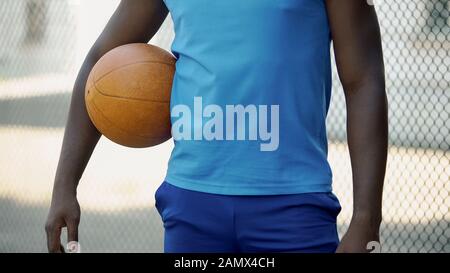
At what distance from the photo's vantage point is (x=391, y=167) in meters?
5.49

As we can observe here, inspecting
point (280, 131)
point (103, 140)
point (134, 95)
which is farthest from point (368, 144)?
point (103, 140)

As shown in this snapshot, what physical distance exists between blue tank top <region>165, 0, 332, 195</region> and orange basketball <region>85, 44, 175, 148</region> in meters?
0.16

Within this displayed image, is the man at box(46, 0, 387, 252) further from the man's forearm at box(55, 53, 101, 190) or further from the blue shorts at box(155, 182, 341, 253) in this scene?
the man's forearm at box(55, 53, 101, 190)

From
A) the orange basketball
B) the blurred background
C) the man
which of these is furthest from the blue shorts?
the blurred background

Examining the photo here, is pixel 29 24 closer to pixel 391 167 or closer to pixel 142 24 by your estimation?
pixel 391 167

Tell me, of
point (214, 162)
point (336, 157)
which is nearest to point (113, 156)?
point (336, 157)

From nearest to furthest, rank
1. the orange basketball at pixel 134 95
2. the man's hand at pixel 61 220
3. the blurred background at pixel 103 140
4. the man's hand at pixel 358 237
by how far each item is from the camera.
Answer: the man's hand at pixel 358 237 < the orange basketball at pixel 134 95 < the man's hand at pixel 61 220 < the blurred background at pixel 103 140

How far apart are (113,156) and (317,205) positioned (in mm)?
4083

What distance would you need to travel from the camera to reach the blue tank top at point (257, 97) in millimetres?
2143

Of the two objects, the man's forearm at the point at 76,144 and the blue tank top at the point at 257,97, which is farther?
the man's forearm at the point at 76,144

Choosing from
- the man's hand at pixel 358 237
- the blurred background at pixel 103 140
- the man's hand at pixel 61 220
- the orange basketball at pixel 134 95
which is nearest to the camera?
the man's hand at pixel 358 237

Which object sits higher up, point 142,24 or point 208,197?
point 142,24

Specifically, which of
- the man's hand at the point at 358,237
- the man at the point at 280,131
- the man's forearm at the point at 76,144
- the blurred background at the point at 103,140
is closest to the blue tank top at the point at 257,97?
the man at the point at 280,131

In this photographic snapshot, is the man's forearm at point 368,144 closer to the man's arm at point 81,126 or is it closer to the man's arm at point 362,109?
the man's arm at point 362,109
